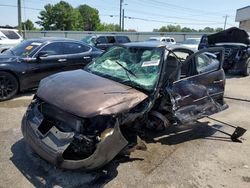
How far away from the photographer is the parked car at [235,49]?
10.7m

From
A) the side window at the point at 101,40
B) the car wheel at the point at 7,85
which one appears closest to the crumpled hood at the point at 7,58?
the car wheel at the point at 7,85

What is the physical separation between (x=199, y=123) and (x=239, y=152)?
1.22 m

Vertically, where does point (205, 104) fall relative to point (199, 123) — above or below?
above

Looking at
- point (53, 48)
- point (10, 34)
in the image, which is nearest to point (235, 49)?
point (53, 48)

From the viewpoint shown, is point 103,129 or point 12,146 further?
point 12,146

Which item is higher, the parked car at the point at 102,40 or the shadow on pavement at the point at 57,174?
the parked car at the point at 102,40

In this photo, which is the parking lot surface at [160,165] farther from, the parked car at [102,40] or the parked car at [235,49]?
the parked car at [102,40]

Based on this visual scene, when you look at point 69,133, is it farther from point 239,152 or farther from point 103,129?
point 239,152

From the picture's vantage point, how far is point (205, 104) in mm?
4738

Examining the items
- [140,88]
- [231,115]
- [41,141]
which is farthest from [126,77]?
[231,115]

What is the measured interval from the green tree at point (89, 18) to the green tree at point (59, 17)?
852 cm

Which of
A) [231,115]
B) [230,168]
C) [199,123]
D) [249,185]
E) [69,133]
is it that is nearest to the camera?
[69,133]

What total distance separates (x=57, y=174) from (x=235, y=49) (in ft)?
31.2

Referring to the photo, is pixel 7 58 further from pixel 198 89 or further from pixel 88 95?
pixel 198 89
